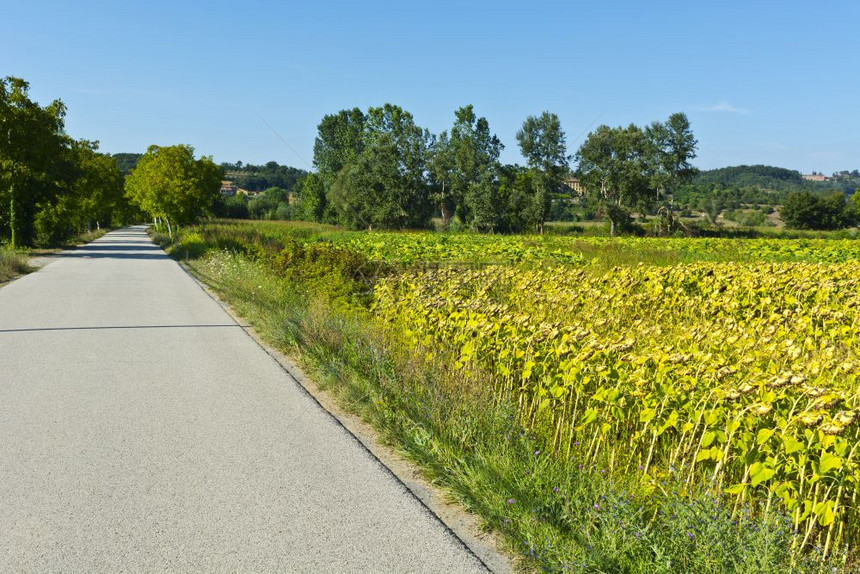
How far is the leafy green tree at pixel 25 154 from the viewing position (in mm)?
28656

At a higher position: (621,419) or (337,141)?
(337,141)

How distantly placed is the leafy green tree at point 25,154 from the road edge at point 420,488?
89.2 ft

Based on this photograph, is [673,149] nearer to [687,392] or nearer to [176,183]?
[176,183]

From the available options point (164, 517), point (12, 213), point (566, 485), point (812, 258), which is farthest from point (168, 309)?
point (12, 213)

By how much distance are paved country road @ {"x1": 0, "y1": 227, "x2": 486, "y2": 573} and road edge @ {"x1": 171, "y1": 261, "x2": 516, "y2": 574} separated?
82 mm

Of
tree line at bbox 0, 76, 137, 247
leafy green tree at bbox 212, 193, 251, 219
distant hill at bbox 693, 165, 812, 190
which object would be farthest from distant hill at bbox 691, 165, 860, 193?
tree line at bbox 0, 76, 137, 247

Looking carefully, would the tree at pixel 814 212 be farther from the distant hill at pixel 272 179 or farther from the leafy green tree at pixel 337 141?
the distant hill at pixel 272 179

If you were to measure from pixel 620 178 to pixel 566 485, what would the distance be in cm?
6718

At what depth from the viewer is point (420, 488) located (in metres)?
4.46

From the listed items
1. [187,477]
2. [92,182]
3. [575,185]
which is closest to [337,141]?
[575,185]

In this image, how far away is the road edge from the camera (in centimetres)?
356

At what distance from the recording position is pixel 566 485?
12.8 feet

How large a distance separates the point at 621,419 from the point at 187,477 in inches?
112

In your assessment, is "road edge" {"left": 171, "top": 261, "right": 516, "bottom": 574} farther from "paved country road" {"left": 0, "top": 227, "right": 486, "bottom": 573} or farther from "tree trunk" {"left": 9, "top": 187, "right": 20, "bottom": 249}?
"tree trunk" {"left": 9, "top": 187, "right": 20, "bottom": 249}
